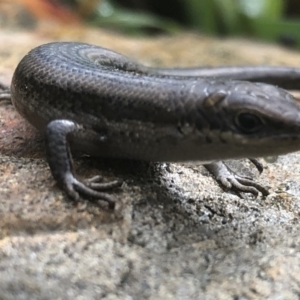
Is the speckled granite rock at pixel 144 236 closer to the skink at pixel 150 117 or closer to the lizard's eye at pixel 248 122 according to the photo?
the skink at pixel 150 117

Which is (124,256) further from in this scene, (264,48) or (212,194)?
(264,48)

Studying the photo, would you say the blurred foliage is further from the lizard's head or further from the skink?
the lizard's head

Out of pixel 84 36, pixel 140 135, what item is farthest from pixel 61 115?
pixel 84 36

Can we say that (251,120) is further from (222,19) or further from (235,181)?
(222,19)

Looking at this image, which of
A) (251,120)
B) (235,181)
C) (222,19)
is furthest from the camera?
(222,19)

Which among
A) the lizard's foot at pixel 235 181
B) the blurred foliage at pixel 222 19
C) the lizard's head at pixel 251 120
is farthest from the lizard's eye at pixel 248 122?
the blurred foliage at pixel 222 19

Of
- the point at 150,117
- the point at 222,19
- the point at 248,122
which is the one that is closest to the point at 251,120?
the point at 248,122
